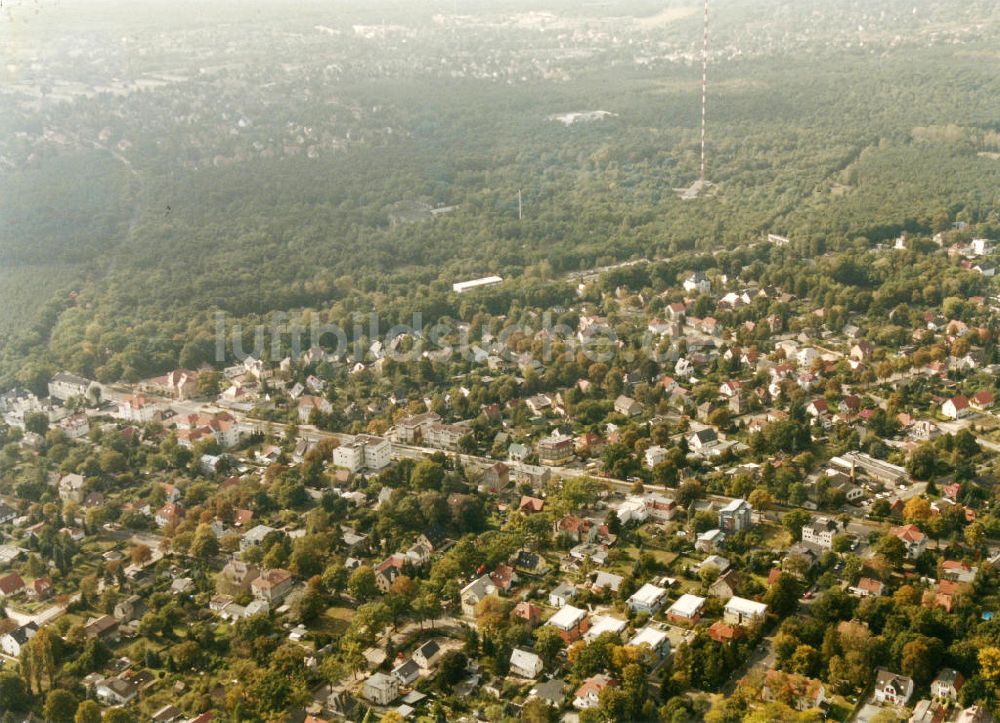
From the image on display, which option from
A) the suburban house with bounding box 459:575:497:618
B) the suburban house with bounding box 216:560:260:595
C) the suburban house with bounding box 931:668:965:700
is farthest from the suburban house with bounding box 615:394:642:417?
the suburban house with bounding box 931:668:965:700

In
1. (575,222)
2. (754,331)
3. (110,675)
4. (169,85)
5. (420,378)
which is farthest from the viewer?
(169,85)

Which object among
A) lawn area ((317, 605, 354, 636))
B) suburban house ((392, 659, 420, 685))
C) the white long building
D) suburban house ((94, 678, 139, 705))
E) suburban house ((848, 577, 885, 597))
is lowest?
lawn area ((317, 605, 354, 636))

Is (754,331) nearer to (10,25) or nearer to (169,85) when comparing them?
(10,25)

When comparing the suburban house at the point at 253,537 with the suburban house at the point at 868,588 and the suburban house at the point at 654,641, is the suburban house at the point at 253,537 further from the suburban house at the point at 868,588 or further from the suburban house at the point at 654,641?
the suburban house at the point at 868,588

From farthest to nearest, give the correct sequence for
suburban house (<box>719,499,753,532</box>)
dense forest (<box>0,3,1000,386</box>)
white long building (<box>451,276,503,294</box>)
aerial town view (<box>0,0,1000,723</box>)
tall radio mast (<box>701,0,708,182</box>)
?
tall radio mast (<box>701,0,708,182</box>)
white long building (<box>451,276,503,294</box>)
dense forest (<box>0,3,1000,386</box>)
suburban house (<box>719,499,753,532</box>)
aerial town view (<box>0,0,1000,723</box>)

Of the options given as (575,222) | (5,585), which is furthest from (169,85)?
(5,585)

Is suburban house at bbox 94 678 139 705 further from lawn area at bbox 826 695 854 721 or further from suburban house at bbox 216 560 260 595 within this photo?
lawn area at bbox 826 695 854 721

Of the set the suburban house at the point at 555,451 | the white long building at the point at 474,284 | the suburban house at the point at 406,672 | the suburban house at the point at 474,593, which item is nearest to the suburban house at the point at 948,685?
the suburban house at the point at 474,593
